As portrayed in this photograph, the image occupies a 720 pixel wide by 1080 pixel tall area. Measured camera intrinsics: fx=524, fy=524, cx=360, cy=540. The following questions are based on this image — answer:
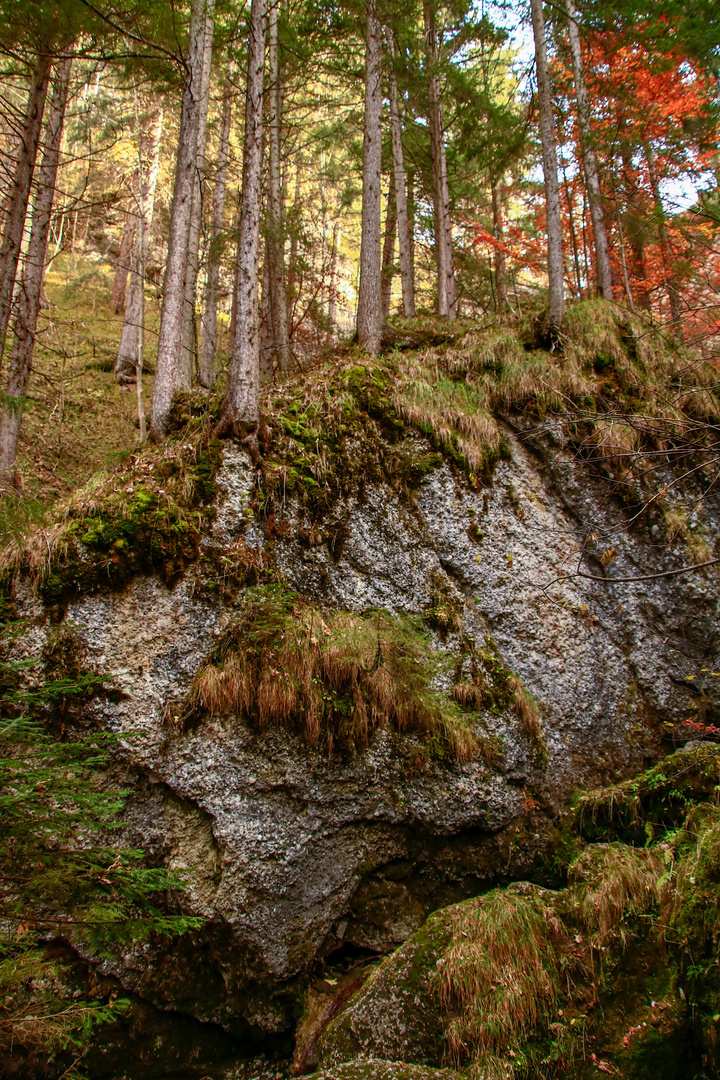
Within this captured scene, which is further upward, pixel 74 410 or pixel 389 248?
pixel 389 248

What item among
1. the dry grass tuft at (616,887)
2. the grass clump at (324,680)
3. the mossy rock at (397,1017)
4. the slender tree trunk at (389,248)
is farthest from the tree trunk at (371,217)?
the mossy rock at (397,1017)

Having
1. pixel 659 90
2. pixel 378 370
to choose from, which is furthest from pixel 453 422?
pixel 659 90

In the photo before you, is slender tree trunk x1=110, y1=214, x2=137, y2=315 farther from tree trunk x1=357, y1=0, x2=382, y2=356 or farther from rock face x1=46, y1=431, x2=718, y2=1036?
rock face x1=46, y1=431, x2=718, y2=1036

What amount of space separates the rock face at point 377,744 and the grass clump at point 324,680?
0.18 m

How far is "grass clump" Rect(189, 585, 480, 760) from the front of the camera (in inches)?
180

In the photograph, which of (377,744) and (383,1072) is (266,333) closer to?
(377,744)

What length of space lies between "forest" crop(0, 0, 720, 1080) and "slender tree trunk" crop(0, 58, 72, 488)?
0.22 feet

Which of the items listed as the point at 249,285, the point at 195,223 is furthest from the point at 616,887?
the point at 195,223

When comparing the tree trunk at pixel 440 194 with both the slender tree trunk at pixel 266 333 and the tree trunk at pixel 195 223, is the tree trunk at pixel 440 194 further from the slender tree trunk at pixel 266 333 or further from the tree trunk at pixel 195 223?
the tree trunk at pixel 195 223

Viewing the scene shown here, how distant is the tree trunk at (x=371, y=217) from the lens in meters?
8.29

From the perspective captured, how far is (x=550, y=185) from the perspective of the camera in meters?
7.98

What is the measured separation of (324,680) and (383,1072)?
8.59 ft

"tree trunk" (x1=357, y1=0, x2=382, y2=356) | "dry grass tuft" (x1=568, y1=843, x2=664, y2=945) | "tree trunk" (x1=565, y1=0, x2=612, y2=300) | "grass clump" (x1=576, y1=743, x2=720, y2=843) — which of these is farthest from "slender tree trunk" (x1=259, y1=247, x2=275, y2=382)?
"dry grass tuft" (x1=568, y1=843, x2=664, y2=945)

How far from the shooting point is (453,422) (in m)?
6.80
